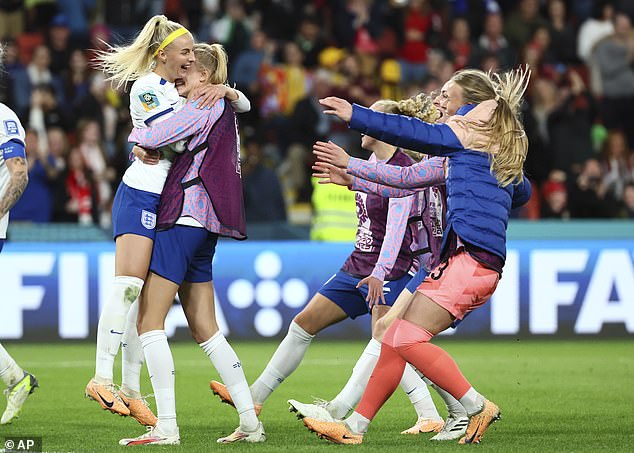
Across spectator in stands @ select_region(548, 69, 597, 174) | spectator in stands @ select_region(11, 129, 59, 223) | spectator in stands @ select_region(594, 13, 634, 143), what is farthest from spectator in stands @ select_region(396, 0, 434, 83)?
spectator in stands @ select_region(11, 129, 59, 223)

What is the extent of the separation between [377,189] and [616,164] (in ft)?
Result: 33.0

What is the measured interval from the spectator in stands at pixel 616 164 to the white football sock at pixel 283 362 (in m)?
9.48

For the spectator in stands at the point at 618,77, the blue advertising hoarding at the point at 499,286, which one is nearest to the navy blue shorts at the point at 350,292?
the blue advertising hoarding at the point at 499,286

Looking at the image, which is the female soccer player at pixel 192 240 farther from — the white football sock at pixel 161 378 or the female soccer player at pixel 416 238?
the female soccer player at pixel 416 238

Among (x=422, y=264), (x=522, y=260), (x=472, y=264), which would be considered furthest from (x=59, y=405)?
(x=522, y=260)

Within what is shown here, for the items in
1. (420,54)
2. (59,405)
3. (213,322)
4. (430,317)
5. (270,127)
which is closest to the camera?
(430,317)

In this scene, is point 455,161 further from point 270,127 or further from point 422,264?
point 270,127

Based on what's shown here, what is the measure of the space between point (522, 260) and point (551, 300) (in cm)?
51

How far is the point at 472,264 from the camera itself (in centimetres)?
665

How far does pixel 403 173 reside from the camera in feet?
22.1

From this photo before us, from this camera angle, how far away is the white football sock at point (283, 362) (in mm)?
7641

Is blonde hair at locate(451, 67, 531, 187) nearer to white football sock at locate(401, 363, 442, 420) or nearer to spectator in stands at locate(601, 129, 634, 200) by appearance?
white football sock at locate(401, 363, 442, 420)

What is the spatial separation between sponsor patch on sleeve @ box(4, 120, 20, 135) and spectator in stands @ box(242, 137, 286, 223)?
→ 7392 mm

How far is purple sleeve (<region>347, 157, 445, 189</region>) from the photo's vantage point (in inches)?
260
